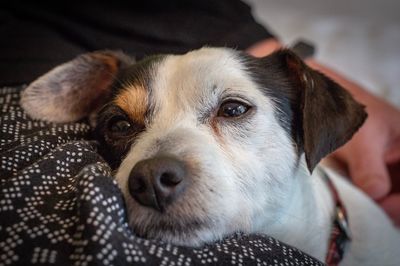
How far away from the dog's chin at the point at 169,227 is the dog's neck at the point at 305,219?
0.85 feet

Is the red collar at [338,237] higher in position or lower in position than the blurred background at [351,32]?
lower

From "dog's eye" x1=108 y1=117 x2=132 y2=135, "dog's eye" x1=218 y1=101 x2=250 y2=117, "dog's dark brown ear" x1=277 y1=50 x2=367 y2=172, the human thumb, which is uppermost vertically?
"dog's dark brown ear" x1=277 y1=50 x2=367 y2=172

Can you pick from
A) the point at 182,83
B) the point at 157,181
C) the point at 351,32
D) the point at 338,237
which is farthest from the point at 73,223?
the point at 351,32

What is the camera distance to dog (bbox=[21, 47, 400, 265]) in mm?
898

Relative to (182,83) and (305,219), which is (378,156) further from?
(182,83)

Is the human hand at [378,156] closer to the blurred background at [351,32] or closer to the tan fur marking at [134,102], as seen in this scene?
the blurred background at [351,32]

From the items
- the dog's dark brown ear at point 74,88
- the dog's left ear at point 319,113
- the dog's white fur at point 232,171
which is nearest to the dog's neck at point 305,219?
the dog's white fur at point 232,171

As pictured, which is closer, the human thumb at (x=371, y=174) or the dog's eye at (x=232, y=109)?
the dog's eye at (x=232, y=109)

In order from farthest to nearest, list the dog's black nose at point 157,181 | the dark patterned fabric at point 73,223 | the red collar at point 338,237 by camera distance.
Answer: the red collar at point 338,237
the dog's black nose at point 157,181
the dark patterned fabric at point 73,223

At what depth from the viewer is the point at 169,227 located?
0.90 meters

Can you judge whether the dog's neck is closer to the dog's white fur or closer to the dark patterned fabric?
the dog's white fur

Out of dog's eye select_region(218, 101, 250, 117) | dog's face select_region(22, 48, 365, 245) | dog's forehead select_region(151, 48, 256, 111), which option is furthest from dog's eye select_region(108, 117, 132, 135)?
dog's eye select_region(218, 101, 250, 117)

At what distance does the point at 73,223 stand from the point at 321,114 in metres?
0.62

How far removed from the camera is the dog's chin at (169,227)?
34.5 inches
